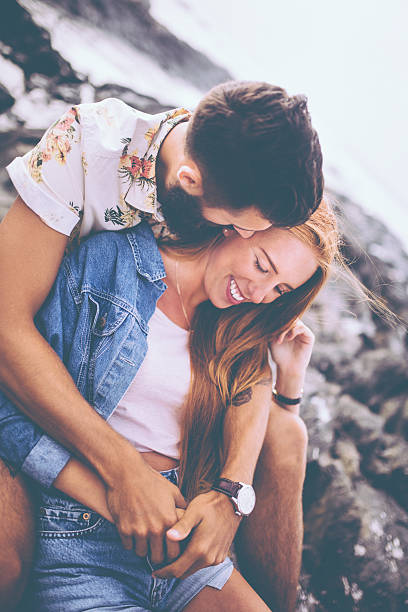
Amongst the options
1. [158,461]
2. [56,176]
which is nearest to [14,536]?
[158,461]

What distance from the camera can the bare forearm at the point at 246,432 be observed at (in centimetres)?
157

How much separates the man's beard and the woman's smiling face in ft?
0.28

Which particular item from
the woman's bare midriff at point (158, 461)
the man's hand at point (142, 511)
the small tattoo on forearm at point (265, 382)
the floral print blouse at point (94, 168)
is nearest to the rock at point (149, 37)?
the floral print blouse at point (94, 168)

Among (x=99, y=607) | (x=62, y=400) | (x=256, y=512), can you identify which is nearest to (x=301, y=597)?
→ (x=256, y=512)

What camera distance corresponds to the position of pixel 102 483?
1.33 meters

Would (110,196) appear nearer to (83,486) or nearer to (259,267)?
(259,267)

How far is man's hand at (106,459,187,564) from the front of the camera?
1277 millimetres

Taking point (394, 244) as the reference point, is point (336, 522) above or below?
below

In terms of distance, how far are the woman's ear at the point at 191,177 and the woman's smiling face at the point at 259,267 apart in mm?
304

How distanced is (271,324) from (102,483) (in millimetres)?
914

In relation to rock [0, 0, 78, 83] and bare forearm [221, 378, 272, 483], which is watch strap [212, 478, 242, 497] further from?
rock [0, 0, 78, 83]

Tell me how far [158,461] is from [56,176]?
1.01m

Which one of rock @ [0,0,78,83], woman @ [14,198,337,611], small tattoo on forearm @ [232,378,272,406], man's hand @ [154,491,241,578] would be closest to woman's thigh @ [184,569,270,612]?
woman @ [14,198,337,611]

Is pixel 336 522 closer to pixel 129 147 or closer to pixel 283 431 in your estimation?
pixel 283 431
